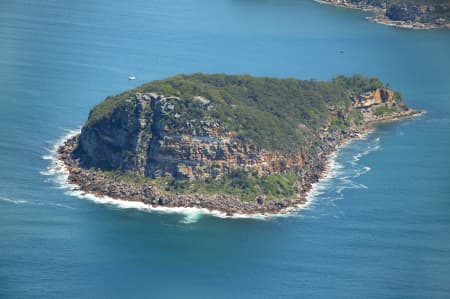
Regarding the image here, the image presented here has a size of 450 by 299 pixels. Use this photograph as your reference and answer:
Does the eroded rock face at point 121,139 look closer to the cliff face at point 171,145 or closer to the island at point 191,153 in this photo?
the cliff face at point 171,145

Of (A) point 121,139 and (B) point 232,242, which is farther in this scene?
(A) point 121,139

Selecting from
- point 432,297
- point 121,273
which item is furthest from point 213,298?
point 432,297

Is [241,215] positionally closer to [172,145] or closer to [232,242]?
[232,242]

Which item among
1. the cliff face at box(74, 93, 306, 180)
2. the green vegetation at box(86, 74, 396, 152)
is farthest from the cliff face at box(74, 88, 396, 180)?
the green vegetation at box(86, 74, 396, 152)

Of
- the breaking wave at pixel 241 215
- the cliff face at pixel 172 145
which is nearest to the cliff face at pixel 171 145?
the cliff face at pixel 172 145

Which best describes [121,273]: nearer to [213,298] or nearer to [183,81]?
[213,298]

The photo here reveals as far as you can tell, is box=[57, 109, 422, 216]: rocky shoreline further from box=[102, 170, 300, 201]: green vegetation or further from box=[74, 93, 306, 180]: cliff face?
box=[74, 93, 306, 180]: cliff face

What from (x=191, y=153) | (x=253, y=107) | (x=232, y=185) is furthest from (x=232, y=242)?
(x=253, y=107)
